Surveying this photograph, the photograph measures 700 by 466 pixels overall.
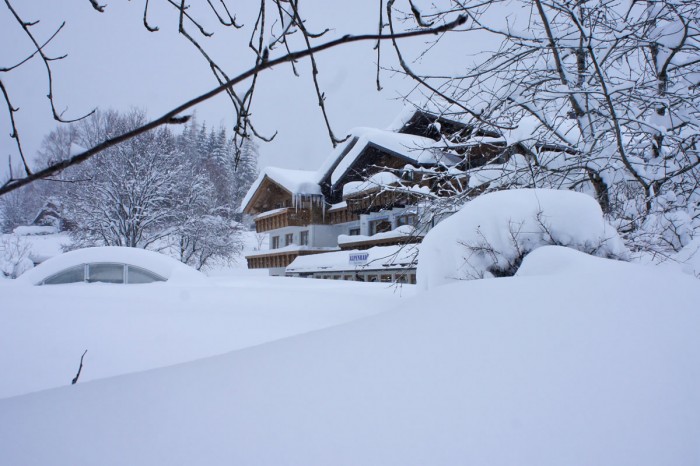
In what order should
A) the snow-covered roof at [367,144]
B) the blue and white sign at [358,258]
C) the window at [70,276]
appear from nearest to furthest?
the window at [70,276] < the snow-covered roof at [367,144] < the blue and white sign at [358,258]

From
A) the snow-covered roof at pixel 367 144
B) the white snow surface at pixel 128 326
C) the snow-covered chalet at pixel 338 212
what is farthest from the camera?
the snow-covered chalet at pixel 338 212

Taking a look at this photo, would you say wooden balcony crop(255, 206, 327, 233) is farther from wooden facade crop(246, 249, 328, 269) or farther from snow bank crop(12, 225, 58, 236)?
snow bank crop(12, 225, 58, 236)

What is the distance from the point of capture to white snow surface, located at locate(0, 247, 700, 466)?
88 cm

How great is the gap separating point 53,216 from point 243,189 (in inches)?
684

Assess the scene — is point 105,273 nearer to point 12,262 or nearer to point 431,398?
point 431,398

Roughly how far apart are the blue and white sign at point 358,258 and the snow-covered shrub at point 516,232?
1128 cm

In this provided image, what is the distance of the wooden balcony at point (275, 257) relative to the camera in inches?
826

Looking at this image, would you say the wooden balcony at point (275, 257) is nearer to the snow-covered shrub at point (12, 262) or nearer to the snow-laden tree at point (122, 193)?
the snow-laden tree at point (122, 193)

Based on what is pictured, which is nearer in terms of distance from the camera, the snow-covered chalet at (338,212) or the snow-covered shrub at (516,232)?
the snow-covered shrub at (516,232)

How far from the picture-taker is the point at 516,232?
347 cm

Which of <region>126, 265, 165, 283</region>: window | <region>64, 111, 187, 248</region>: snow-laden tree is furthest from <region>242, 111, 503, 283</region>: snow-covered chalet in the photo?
<region>126, 265, 165, 283</region>: window

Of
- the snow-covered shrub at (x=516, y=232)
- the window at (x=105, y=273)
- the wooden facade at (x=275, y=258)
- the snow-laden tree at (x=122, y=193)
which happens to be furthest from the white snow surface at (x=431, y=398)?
the snow-laden tree at (x=122, y=193)

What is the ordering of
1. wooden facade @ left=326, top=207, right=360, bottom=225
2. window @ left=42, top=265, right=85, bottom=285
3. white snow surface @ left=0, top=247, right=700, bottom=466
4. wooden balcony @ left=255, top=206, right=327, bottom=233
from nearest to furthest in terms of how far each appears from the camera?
white snow surface @ left=0, top=247, right=700, bottom=466
window @ left=42, top=265, right=85, bottom=285
wooden facade @ left=326, top=207, right=360, bottom=225
wooden balcony @ left=255, top=206, right=327, bottom=233

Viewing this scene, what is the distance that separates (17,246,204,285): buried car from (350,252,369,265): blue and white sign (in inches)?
289
